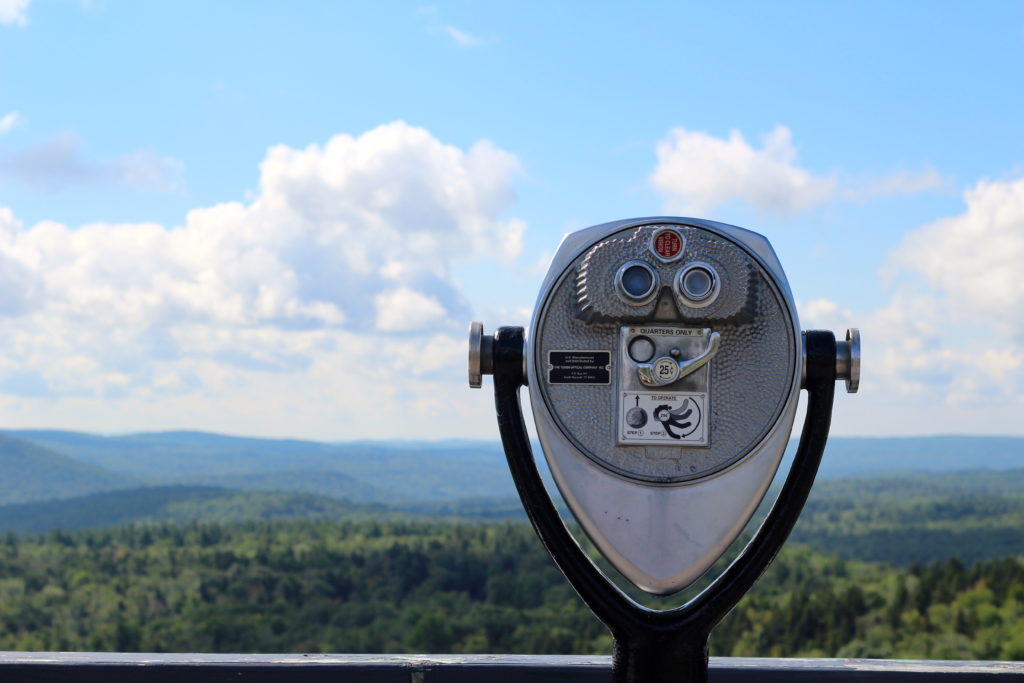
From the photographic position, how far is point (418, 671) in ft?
7.54

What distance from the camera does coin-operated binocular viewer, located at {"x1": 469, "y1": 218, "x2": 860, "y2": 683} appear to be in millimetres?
1936

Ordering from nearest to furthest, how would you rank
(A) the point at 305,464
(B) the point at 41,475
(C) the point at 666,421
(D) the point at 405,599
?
(C) the point at 666,421 < (D) the point at 405,599 < (B) the point at 41,475 < (A) the point at 305,464

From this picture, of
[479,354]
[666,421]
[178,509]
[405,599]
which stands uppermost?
[479,354]

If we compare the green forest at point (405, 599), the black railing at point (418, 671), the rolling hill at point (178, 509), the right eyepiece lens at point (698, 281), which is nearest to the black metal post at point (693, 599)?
the right eyepiece lens at point (698, 281)

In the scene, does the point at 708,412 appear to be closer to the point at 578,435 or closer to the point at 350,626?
the point at 578,435

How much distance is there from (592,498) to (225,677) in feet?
2.89

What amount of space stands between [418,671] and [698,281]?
0.97 meters

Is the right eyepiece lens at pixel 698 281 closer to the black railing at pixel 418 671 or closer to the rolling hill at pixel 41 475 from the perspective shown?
the black railing at pixel 418 671

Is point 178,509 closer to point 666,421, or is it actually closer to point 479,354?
point 479,354

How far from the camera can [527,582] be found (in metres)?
30.6

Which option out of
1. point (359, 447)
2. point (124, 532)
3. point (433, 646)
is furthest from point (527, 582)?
point (359, 447)

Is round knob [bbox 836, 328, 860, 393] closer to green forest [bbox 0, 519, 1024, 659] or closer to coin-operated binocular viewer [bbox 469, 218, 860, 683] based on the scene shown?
coin-operated binocular viewer [bbox 469, 218, 860, 683]

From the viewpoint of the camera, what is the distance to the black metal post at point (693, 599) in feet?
6.39

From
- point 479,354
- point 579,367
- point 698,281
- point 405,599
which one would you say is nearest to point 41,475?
point 405,599
